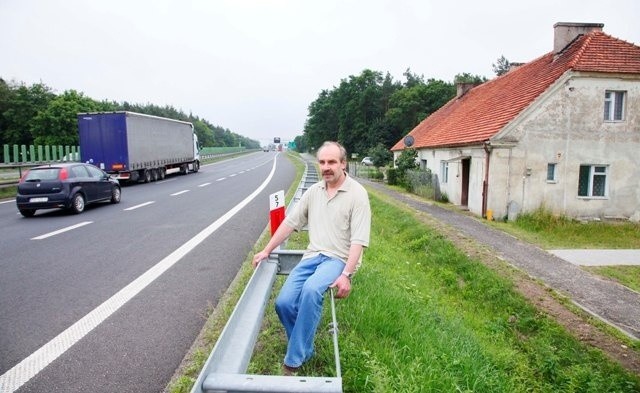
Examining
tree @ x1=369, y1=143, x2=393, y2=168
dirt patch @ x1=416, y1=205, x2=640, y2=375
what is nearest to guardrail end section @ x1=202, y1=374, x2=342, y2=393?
dirt patch @ x1=416, y1=205, x2=640, y2=375

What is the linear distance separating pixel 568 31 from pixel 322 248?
65.1ft

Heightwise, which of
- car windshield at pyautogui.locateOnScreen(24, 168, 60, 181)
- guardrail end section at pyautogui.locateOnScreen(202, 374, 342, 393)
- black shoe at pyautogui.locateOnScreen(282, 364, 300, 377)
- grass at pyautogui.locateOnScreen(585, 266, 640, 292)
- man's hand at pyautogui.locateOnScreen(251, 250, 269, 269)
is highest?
car windshield at pyautogui.locateOnScreen(24, 168, 60, 181)

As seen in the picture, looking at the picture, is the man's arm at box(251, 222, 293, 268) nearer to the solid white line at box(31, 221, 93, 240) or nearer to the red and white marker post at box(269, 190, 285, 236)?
the red and white marker post at box(269, 190, 285, 236)

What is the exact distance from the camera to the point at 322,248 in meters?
3.77

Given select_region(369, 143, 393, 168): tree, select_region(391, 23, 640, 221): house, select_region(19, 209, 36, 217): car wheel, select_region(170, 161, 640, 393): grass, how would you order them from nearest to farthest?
select_region(170, 161, 640, 393): grass
select_region(19, 209, 36, 217): car wheel
select_region(391, 23, 640, 221): house
select_region(369, 143, 393, 168): tree

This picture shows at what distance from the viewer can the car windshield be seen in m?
12.9

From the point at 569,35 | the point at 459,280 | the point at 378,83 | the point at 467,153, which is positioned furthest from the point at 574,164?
the point at 378,83

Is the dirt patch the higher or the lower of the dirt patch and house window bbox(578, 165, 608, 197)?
the lower

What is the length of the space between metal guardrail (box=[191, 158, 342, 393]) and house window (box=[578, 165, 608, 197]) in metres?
16.9

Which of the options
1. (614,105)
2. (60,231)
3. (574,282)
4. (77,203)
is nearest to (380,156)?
(614,105)

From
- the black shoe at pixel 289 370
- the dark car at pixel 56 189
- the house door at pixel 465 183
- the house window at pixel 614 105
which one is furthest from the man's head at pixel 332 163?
the house window at pixel 614 105

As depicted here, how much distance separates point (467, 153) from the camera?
1848 centimetres

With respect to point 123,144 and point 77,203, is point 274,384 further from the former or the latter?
point 123,144

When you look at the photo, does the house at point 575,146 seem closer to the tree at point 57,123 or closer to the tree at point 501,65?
the tree at point 57,123
